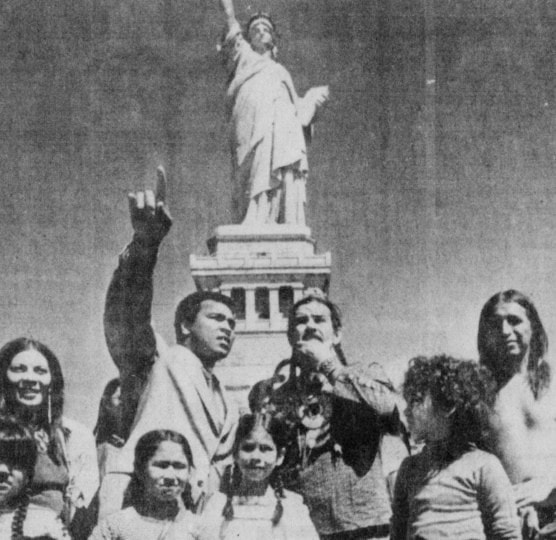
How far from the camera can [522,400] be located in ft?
15.2

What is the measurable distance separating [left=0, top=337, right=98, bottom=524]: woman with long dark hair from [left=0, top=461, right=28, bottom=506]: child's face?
0.18 metres

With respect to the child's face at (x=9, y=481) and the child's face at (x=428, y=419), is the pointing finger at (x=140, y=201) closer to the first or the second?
the child's face at (x=9, y=481)

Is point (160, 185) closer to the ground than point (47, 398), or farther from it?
farther from it

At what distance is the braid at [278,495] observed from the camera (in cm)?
411

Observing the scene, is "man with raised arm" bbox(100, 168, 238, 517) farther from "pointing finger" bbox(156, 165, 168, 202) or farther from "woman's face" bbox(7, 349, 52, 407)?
"woman's face" bbox(7, 349, 52, 407)

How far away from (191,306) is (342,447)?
98 cm

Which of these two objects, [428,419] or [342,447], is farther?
[342,447]

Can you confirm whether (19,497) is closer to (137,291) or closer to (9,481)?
(9,481)

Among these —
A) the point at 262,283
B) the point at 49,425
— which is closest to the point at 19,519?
the point at 49,425

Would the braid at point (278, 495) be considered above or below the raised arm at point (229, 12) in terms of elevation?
below

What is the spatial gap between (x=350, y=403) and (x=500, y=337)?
86 centimetres

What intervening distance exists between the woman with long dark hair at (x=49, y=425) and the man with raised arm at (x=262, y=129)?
7538mm

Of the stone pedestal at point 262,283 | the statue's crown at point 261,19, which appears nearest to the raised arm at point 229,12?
the statue's crown at point 261,19

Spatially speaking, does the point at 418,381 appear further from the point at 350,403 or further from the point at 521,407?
the point at 521,407
